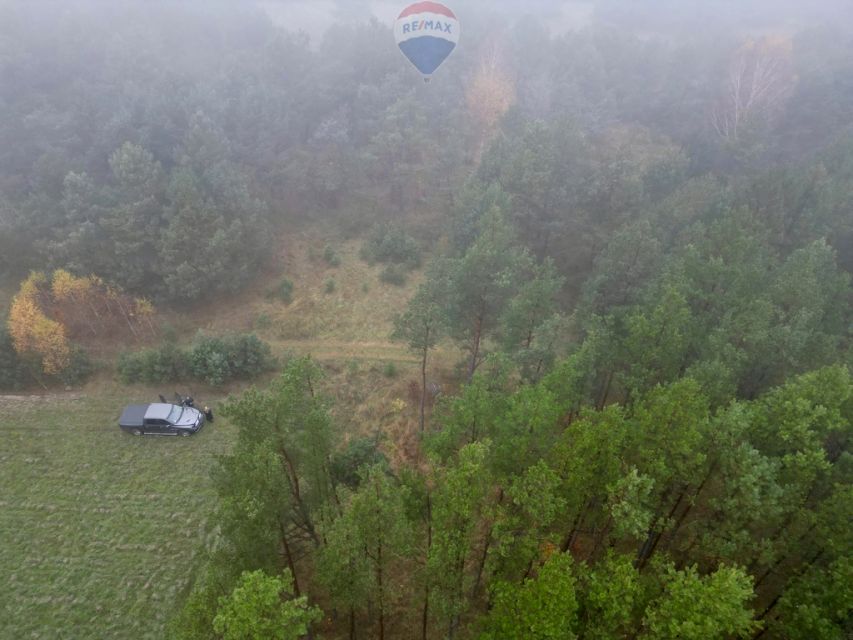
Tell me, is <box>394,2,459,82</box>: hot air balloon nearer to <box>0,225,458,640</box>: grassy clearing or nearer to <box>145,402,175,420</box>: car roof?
Answer: <box>0,225,458,640</box>: grassy clearing

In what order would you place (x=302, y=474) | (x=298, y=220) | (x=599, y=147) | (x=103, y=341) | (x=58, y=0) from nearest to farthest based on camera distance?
1. (x=302, y=474)
2. (x=103, y=341)
3. (x=298, y=220)
4. (x=58, y=0)
5. (x=599, y=147)

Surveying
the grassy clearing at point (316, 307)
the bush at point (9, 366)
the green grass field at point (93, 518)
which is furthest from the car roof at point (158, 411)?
the bush at point (9, 366)

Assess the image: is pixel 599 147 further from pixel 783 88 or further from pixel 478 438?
pixel 478 438

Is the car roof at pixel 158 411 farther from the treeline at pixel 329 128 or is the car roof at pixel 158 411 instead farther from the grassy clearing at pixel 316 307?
the treeline at pixel 329 128

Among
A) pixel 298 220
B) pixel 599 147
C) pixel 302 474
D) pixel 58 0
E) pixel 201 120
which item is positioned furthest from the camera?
pixel 599 147

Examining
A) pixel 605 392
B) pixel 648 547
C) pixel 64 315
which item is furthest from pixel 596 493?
pixel 64 315

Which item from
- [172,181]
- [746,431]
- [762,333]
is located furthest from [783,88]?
[172,181]

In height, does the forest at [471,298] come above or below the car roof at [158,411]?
above
